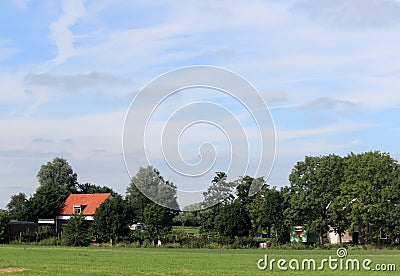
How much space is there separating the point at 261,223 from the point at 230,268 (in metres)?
55.8

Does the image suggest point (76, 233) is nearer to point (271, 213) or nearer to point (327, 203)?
point (271, 213)

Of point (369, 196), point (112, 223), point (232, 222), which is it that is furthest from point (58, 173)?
point (369, 196)

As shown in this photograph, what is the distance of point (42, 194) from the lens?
10969cm

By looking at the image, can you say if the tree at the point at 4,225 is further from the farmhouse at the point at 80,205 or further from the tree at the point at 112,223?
the farmhouse at the point at 80,205

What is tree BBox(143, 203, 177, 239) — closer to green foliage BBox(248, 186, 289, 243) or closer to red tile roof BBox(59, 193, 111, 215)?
green foliage BBox(248, 186, 289, 243)

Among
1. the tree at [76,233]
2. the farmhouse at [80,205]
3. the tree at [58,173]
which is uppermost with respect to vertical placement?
the tree at [58,173]

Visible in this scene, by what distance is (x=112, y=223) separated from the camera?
9306 centimetres

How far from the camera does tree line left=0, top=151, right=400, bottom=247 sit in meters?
86.4

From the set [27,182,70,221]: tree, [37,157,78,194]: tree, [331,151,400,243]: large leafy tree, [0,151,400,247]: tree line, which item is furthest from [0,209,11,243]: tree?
[37,157,78,194]: tree

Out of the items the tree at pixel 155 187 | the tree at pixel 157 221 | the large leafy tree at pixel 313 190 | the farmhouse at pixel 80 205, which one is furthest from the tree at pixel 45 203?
the large leafy tree at pixel 313 190

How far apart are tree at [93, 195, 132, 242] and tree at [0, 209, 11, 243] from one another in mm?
11799

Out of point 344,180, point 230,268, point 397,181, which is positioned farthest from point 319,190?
point 230,268

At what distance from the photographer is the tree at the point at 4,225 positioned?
87.9 metres

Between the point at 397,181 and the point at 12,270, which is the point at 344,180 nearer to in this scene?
the point at 397,181
